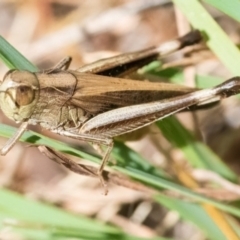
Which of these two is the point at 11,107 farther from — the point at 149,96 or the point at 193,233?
the point at 193,233

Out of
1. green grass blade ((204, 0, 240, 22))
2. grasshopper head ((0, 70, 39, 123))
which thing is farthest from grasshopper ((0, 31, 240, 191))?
green grass blade ((204, 0, 240, 22))

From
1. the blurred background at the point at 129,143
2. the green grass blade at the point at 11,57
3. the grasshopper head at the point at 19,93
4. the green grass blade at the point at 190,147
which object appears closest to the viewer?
the green grass blade at the point at 11,57

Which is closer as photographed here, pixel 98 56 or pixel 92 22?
pixel 98 56

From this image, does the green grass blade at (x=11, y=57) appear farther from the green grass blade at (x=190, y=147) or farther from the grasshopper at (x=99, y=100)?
the green grass blade at (x=190, y=147)

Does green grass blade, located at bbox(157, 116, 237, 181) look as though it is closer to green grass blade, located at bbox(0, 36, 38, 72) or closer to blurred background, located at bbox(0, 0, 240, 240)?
blurred background, located at bbox(0, 0, 240, 240)

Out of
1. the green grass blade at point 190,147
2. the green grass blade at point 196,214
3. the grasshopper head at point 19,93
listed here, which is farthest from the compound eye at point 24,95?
the green grass blade at point 196,214

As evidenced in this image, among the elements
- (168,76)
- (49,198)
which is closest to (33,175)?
(49,198)

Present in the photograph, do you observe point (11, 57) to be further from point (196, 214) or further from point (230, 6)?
point (196, 214)
